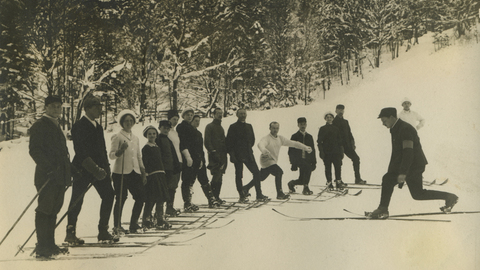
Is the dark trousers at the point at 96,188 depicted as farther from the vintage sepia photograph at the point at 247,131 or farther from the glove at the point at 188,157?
the glove at the point at 188,157

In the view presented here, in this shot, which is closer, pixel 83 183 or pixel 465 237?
pixel 83 183

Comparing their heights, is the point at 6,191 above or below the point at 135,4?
below

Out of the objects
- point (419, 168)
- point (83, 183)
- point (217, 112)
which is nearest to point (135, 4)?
point (217, 112)

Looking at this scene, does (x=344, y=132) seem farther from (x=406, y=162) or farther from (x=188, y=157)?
(x=188, y=157)

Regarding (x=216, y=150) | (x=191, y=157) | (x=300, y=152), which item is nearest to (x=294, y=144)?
(x=300, y=152)

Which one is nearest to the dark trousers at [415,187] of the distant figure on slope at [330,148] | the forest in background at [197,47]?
the distant figure on slope at [330,148]

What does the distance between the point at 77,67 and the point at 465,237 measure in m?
5.35

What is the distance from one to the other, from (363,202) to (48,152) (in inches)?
150

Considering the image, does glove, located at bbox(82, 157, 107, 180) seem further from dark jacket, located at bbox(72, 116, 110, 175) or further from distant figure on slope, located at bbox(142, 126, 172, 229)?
distant figure on slope, located at bbox(142, 126, 172, 229)

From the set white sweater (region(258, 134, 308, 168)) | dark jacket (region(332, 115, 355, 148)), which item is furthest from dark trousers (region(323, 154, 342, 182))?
white sweater (region(258, 134, 308, 168))

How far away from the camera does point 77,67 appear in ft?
17.6

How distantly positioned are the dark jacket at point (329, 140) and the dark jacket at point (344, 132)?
2.0 inches

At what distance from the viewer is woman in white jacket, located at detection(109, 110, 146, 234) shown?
4391 mm

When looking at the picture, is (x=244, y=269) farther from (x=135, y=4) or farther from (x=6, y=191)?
(x=135, y=4)
